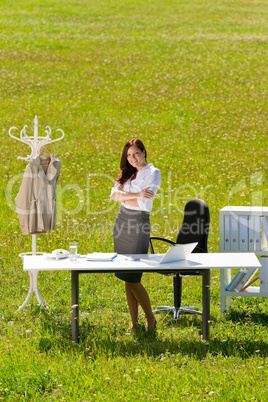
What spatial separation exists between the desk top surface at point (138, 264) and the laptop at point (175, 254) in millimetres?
56

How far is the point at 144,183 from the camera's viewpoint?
708 centimetres

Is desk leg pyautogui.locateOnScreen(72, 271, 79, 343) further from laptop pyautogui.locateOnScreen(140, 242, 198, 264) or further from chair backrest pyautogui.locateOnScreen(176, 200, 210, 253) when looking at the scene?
chair backrest pyautogui.locateOnScreen(176, 200, 210, 253)

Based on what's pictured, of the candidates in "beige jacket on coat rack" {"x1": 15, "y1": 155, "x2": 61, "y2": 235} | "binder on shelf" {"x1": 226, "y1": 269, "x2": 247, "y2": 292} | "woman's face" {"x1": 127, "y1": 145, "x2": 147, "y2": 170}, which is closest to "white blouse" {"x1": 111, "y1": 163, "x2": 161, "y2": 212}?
"woman's face" {"x1": 127, "y1": 145, "x2": 147, "y2": 170}

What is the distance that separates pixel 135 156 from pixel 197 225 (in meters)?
1.38

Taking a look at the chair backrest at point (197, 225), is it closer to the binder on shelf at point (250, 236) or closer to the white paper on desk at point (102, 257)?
the binder on shelf at point (250, 236)

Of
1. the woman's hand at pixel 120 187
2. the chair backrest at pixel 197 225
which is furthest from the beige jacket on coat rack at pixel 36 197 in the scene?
the chair backrest at pixel 197 225

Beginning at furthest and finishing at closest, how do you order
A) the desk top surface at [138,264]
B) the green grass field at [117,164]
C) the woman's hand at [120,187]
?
the woman's hand at [120,187] < the desk top surface at [138,264] < the green grass field at [117,164]

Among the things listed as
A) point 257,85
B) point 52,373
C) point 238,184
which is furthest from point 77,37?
point 52,373

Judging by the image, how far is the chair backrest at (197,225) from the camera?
764cm

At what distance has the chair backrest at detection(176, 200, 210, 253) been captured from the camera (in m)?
7.64

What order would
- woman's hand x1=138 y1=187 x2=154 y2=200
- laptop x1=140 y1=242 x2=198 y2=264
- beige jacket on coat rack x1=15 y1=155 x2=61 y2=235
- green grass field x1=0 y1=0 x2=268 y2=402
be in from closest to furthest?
green grass field x1=0 y1=0 x2=268 y2=402 < laptop x1=140 y1=242 x2=198 y2=264 < woman's hand x1=138 y1=187 x2=154 y2=200 < beige jacket on coat rack x1=15 y1=155 x2=61 y2=235

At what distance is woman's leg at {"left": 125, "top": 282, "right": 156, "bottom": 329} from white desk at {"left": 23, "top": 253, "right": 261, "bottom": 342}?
36 cm

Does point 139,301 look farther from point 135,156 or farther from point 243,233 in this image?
point 243,233

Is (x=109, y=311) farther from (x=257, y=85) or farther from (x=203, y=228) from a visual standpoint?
(x=257, y=85)
